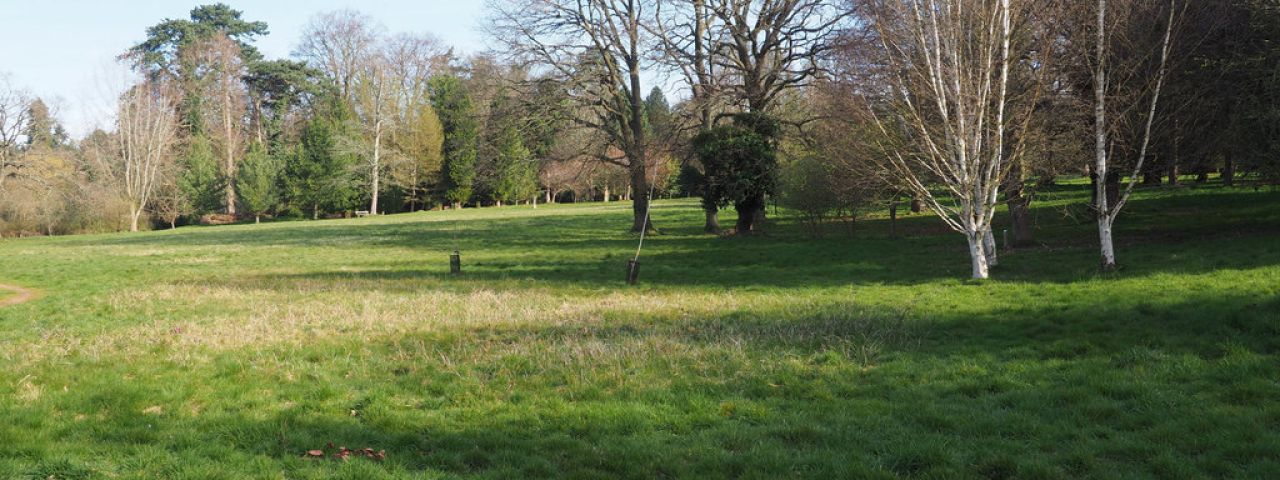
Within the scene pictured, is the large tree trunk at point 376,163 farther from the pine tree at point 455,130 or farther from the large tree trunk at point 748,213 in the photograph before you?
the large tree trunk at point 748,213

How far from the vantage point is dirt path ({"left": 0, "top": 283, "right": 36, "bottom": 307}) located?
16828 mm

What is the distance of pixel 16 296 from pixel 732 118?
2312 cm

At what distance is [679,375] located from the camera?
8.50m

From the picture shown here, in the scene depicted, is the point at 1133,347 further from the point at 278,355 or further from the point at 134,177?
the point at 134,177

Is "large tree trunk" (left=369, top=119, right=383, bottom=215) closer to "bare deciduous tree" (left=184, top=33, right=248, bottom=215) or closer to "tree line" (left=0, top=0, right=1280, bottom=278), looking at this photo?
"tree line" (left=0, top=0, right=1280, bottom=278)

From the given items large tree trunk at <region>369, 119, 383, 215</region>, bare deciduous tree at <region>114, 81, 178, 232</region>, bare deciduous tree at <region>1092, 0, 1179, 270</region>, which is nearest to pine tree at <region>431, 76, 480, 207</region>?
large tree trunk at <region>369, 119, 383, 215</region>

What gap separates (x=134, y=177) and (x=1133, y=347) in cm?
6467

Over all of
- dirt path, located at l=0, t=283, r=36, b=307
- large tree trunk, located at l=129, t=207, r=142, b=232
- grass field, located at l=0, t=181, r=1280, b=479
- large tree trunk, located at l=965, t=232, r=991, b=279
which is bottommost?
grass field, located at l=0, t=181, r=1280, b=479

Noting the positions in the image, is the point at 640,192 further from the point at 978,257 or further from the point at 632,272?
the point at 978,257

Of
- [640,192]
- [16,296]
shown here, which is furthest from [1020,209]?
[16,296]

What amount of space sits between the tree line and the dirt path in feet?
54.2

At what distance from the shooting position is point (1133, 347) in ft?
29.6

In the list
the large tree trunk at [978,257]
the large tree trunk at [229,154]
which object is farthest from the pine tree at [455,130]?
the large tree trunk at [978,257]

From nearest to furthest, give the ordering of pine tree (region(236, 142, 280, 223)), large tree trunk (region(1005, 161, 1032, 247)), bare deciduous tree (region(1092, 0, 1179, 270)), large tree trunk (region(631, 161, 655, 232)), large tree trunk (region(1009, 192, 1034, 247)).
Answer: bare deciduous tree (region(1092, 0, 1179, 270)) → large tree trunk (region(1005, 161, 1032, 247)) → large tree trunk (region(1009, 192, 1034, 247)) → large tree trunk (region(631, 161, 655, 232)) → pine tree (region(236, 142, 280, 223))
